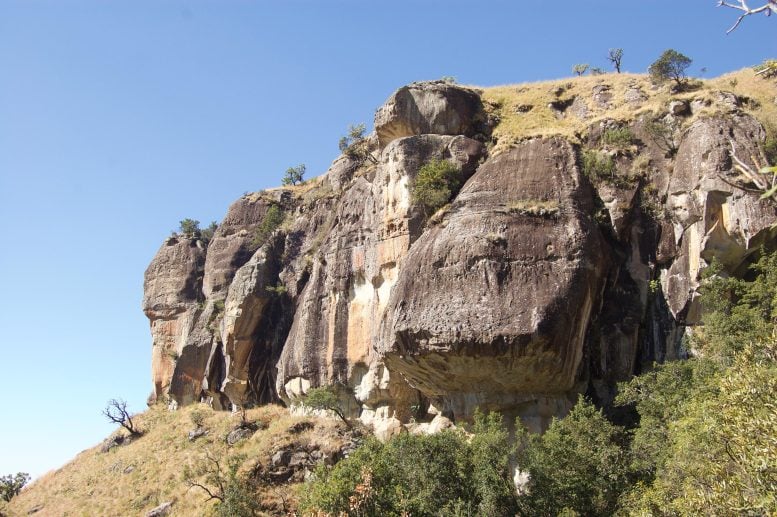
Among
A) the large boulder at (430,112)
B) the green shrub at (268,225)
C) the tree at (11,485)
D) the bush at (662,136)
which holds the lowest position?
the tree at (11,485)

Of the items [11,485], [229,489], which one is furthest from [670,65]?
[11,485]

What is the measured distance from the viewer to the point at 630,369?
2406 centimetres

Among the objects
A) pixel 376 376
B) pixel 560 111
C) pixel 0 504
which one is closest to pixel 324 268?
pixel 376 376

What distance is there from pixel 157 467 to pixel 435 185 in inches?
752

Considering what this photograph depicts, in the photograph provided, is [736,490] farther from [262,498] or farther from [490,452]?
[262,498]

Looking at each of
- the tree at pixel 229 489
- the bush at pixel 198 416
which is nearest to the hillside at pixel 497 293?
the bush at pixel 198 416

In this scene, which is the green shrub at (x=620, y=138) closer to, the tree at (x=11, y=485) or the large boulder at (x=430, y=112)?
the large boulder at (x=430, y=112)

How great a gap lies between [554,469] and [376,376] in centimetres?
1013

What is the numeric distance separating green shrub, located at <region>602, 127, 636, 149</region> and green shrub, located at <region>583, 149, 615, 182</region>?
95cm

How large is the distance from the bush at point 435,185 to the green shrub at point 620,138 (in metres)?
6.27

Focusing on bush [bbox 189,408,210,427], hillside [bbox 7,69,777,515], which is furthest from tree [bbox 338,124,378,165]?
bush [bbox 189,408,210,427]

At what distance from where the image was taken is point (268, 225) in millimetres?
42000

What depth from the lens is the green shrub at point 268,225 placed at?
42.0 m

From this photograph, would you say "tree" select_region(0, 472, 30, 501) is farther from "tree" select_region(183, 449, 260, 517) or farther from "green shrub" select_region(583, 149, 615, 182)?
"green shrub" select_region(583, 149, 615, 182)
